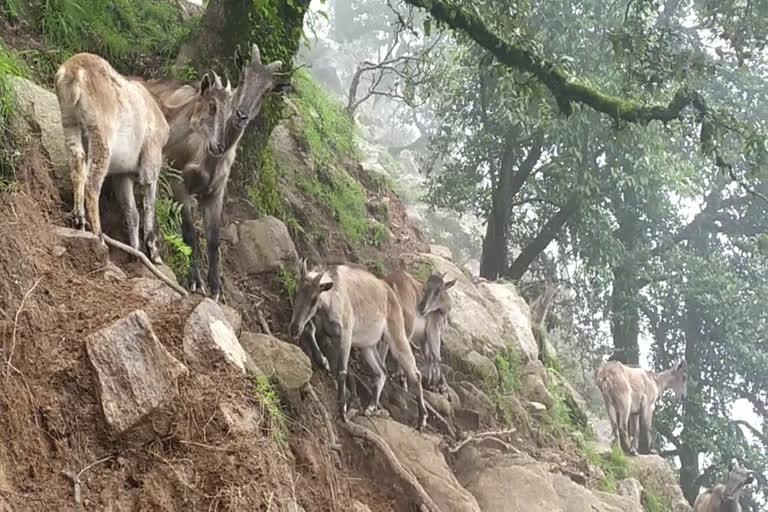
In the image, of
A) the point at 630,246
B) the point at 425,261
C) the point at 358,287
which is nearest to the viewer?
the point at 358,287

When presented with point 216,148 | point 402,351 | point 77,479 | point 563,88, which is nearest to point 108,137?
point 216,148

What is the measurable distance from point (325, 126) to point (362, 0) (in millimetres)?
30783

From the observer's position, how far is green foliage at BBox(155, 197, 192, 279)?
19.6 feet

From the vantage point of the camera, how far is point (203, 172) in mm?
6008

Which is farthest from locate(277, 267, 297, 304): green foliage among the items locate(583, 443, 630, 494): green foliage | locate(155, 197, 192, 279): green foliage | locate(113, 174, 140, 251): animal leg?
locate(583, 443, 630, 494): green foliage

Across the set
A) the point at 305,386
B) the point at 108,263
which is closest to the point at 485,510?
the point at 305,386

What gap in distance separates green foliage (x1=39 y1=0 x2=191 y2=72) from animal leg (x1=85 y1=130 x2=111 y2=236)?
2364 mm

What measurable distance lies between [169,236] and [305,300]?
53.9 inches

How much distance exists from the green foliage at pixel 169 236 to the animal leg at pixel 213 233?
0.63 feet

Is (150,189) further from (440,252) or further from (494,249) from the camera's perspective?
(494,249)

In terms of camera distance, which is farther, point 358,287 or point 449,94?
point 449,94

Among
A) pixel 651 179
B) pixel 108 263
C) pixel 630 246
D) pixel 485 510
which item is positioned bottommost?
pixel 485 510

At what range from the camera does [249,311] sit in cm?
682

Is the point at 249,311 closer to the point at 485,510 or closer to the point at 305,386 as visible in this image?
the point at 305,386
